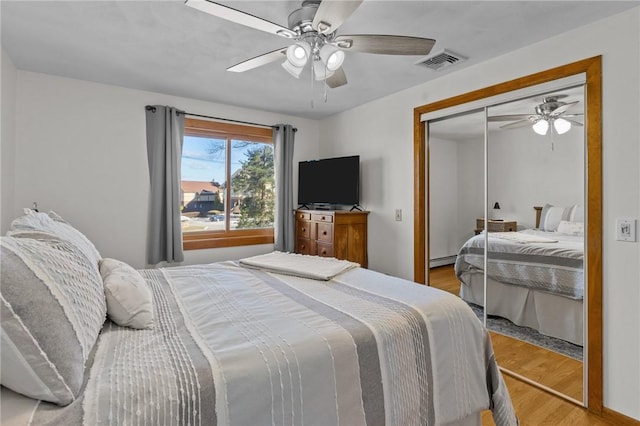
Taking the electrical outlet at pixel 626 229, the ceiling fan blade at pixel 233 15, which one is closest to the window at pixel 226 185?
the ceiling fan blade at pixel 233 15

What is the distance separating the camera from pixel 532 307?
8.34ft

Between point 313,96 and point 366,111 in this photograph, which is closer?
point 313,96

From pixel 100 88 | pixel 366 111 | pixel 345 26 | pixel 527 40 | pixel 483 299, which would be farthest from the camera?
pixel 366 111

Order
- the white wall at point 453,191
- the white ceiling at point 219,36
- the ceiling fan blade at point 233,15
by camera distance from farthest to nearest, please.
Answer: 1. the white wall at point 453,191
2. the white ceiling at point 219,36
3. the ceiling fan blade at point 233,15

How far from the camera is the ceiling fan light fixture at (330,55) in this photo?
72.3 inches

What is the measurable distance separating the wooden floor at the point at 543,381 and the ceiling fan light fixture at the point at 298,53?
2390 millimetres

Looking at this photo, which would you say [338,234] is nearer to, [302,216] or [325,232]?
[325,232]

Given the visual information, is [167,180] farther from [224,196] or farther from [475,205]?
[475,205]

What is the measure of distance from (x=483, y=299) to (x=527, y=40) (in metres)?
2.05

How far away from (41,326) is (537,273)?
2.94 metres

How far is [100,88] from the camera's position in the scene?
126 inches

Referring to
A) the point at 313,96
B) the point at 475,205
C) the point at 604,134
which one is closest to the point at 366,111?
the point at 313,96

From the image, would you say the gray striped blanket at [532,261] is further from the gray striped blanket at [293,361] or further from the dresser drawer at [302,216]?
the dresser drawer at [302,216]

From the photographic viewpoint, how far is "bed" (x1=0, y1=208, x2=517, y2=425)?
31.3 inches
